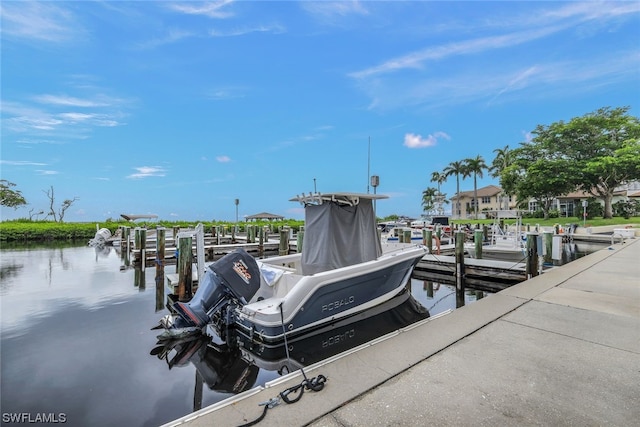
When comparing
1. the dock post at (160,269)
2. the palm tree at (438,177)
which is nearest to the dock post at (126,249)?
the dock post at (160,269)

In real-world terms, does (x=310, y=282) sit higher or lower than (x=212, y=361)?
higher

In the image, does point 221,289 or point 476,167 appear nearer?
point 221,289

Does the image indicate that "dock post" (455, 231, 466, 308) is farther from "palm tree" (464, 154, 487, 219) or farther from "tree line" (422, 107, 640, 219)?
"palm tree" (464, 154, 487, 219)

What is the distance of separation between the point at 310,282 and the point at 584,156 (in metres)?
40.0

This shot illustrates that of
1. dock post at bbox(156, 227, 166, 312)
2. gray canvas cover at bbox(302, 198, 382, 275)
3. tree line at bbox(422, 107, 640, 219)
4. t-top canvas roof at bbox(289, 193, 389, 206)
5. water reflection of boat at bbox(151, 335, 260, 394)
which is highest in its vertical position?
tree line at bbox(422, 107, 640, 219)

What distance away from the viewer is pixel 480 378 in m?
2.71

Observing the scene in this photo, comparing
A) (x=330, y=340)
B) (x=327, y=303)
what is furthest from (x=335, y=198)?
(x=330, y=340)

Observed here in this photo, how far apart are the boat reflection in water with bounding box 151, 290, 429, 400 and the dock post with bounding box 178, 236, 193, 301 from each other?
256 cm

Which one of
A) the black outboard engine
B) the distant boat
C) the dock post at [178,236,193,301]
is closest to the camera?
the black outboard engine

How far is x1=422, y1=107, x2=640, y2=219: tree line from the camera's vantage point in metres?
28.8

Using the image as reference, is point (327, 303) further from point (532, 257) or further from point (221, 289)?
point (532, 257)

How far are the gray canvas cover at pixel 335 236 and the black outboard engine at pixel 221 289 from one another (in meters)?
1.44

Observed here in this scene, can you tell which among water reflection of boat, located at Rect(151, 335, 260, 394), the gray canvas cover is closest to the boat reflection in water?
water reflection of boat, located at Rect(151, 335, 260, 394)

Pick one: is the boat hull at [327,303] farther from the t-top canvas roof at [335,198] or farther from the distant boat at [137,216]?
the distant boat at [137,216]
